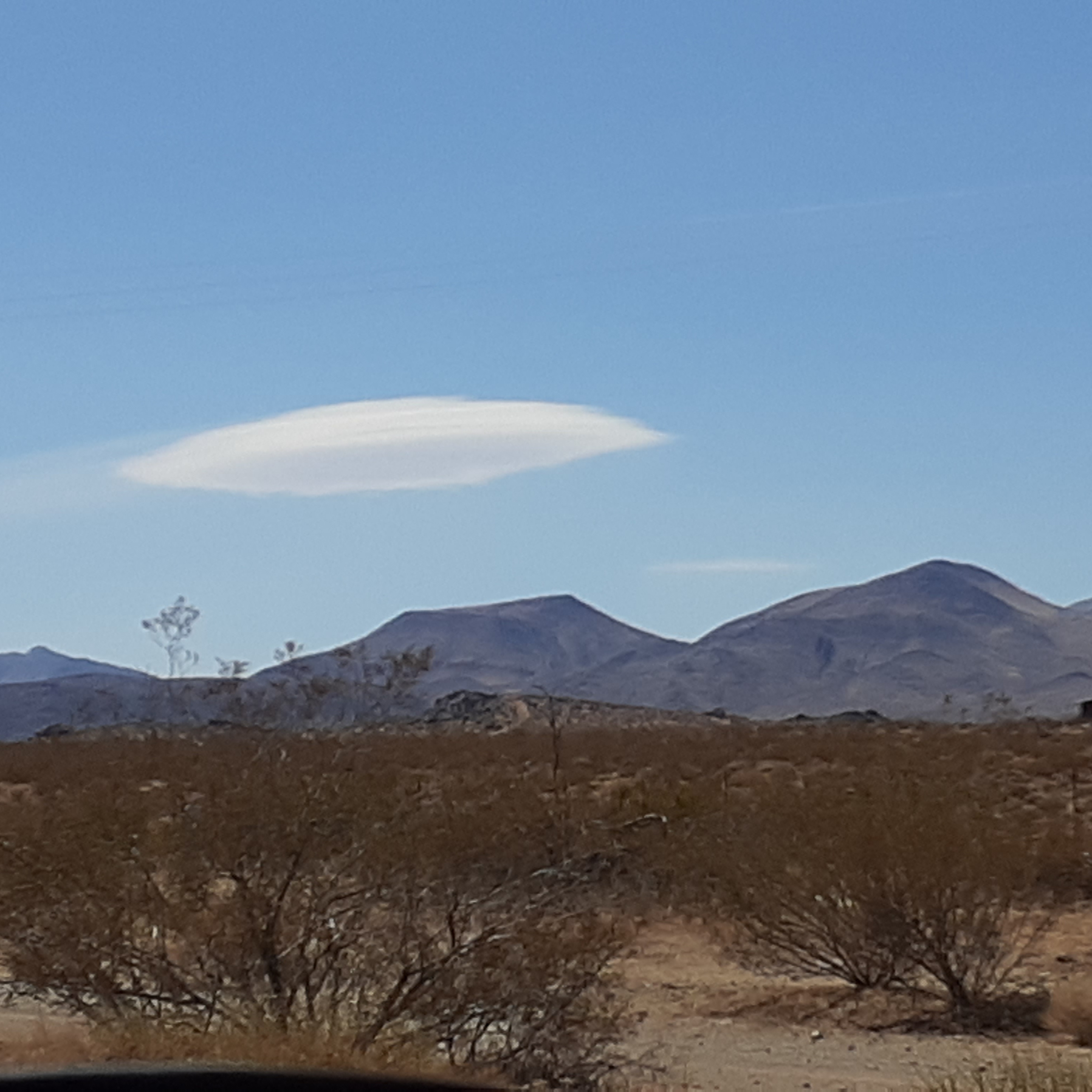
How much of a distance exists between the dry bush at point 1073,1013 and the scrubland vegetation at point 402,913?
39 millimetres

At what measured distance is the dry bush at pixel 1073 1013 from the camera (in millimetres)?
15531

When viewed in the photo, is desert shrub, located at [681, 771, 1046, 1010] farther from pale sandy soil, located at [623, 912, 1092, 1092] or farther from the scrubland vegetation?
pale sandy soil, located at [623, 912, 1092, 1092]

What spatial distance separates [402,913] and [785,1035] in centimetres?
563

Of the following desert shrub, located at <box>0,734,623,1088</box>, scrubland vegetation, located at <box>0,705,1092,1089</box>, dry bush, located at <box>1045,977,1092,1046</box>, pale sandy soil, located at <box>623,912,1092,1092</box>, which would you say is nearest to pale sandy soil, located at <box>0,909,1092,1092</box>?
pale sandy soil, located at <box>623,912,1092,1092</box>

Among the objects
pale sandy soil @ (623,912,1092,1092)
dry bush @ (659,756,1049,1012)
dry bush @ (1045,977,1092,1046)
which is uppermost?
dry bush @ (659,756,1049,1012)

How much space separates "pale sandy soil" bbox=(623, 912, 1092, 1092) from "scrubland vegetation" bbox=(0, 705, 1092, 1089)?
39 cm

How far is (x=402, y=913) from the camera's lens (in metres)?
12.3

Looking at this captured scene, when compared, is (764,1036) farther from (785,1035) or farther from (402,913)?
(402,913)

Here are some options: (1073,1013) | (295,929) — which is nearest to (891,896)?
(1073,1013)

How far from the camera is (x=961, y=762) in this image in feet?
132

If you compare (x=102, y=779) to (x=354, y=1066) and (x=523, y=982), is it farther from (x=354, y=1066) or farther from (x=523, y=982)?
(x=354, y=1066)

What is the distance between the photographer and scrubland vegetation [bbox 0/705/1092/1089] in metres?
12.0

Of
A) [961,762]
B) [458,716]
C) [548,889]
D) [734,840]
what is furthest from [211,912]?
[458,716]

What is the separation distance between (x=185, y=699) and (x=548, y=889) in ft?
16.6
